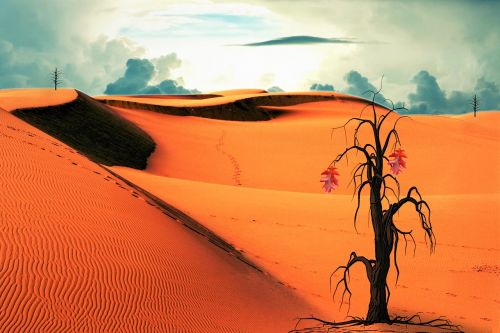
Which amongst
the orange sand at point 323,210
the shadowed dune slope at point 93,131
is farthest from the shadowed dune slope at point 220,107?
the shadowed dune slope at point 93,131

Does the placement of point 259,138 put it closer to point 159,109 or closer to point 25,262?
point 159,109

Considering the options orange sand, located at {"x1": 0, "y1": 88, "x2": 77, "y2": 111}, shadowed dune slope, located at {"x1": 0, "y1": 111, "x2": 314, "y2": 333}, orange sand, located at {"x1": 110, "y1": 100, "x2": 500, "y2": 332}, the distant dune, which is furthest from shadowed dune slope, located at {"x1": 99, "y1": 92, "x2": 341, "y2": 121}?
shadowed dune slope, located at {"x1": 0, "y1": 111, "x2": 314, "y2": 333}

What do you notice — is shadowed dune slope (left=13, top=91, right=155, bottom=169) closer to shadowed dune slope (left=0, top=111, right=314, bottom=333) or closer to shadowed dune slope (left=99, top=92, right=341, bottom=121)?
shadowed dune slope (left=0, top=111, right=314, bottom=333)

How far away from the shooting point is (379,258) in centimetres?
995

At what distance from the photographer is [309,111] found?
240 ft

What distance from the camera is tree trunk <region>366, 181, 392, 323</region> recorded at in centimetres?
987

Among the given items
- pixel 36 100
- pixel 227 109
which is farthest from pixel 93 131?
pixel 227 109

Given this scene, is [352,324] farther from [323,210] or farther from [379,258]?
[323,210]

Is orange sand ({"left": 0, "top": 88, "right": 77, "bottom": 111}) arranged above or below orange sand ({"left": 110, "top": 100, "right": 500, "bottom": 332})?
above

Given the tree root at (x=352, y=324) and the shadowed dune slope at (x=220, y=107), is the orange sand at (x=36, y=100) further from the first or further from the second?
the tree root at (x=352, y=324)

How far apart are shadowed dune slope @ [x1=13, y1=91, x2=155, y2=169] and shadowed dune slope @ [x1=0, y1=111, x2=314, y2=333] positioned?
50.3 feet

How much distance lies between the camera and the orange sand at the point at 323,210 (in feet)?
45.4

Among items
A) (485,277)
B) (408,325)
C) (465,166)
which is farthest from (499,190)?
(408,325)

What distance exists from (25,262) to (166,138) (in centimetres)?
3744
